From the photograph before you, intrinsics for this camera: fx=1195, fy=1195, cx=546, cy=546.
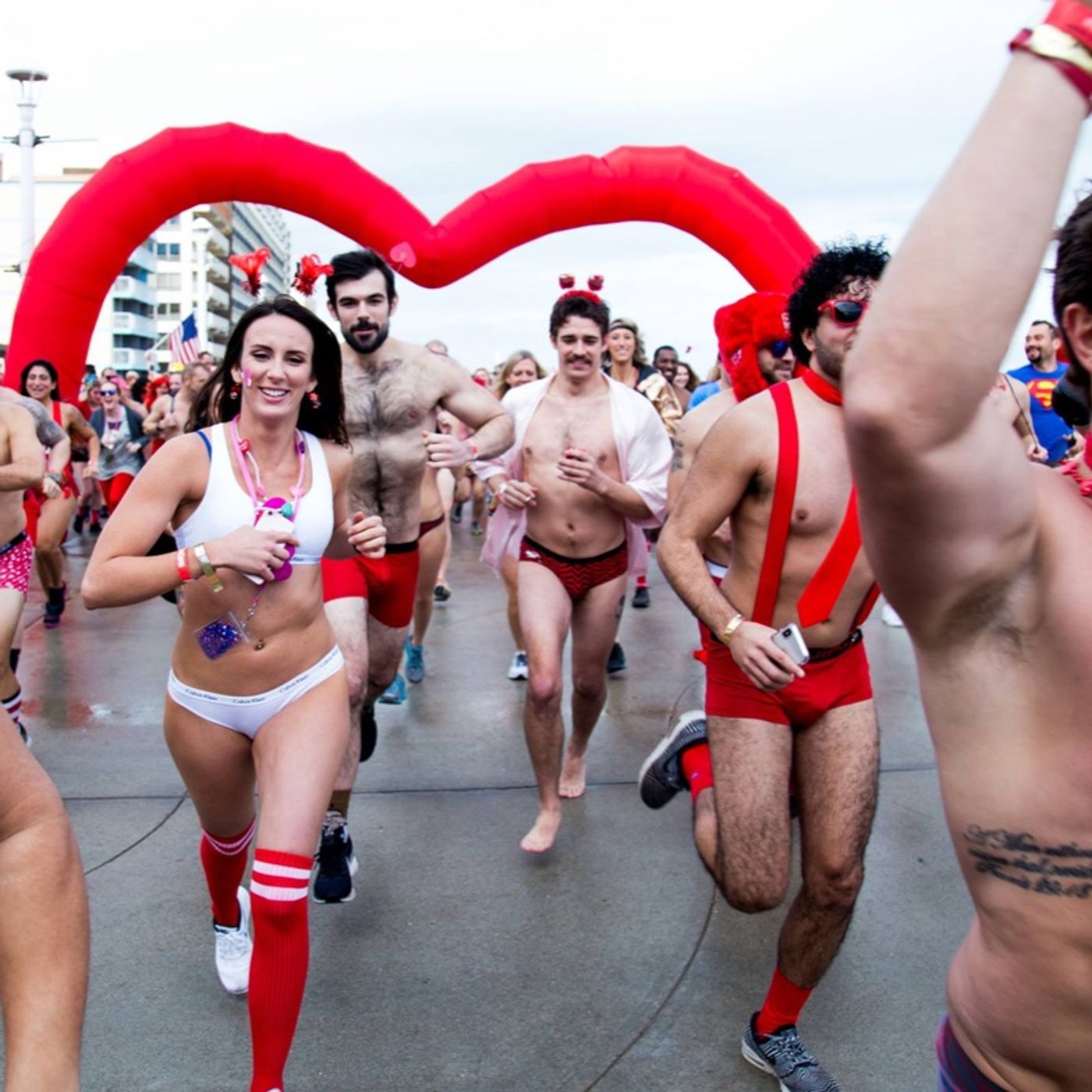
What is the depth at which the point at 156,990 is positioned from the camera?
3.51 m

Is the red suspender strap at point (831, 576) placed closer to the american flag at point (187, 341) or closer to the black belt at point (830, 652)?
the black belt at point (830, 652)

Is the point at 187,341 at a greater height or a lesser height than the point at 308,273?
lesser

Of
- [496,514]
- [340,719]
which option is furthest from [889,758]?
[340,719]

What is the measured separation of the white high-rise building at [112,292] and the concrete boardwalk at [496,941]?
264 feet

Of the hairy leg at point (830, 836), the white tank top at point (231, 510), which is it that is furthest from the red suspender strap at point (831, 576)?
the white tank top at point (231, 510)

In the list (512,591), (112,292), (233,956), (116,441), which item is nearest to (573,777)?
(512,591)

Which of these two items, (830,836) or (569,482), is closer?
(830,836)

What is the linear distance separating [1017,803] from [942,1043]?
46 cm

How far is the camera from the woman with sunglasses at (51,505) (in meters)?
7.70

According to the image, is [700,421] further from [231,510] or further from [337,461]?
[231,510]

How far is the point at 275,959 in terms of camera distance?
283cm

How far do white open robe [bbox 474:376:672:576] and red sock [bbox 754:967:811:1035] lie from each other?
2.23 metres

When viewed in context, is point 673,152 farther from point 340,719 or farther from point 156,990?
point 156,990

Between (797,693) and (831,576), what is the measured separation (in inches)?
12.8
